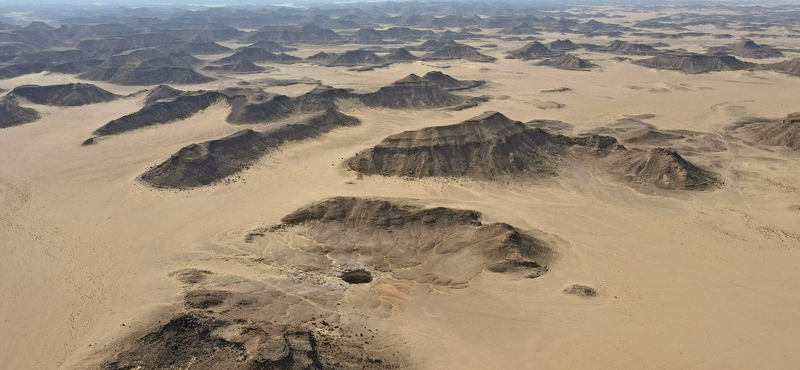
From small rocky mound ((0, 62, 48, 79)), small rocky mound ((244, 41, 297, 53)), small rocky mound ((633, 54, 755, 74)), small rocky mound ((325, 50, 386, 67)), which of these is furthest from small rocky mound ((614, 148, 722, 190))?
small rocky mound ((244, 41, 297, 53))

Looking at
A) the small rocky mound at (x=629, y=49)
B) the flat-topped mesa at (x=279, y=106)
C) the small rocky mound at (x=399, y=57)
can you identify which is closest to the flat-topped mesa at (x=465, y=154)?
the flat-topped mesa at (x=279, y=106)

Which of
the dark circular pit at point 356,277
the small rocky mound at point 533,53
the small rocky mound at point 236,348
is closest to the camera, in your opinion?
the small rocky mound at point 236,348

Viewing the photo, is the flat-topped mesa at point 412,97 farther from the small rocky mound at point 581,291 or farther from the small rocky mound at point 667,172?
the small rocky mound at point 581,291

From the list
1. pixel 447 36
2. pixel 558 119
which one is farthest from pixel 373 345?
pixel 447 36

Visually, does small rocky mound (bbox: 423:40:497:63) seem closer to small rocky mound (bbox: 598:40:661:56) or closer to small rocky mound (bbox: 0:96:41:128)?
small rocky mound (bbox: 598:40:661:56)

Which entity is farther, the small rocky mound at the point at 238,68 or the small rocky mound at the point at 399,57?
the small rocky mound at the point at 399,57

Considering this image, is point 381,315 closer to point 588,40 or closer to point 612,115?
point 612,115

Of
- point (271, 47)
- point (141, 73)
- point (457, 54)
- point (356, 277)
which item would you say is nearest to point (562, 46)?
point (457, 54)
